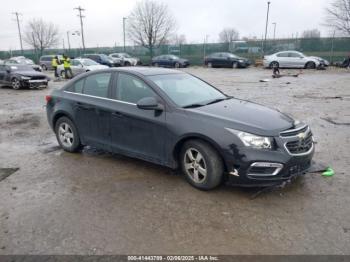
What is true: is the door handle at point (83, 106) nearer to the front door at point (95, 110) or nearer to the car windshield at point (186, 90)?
the front door at point (95, 110)

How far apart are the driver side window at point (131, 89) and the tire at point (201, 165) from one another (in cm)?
102

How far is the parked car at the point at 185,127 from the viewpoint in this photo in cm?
400

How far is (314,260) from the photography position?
9.80ft

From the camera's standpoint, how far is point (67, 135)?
6.11 meters

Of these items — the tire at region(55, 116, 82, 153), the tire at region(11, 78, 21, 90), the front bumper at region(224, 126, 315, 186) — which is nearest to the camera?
the front bumper at region(224, 126, 315, 186)

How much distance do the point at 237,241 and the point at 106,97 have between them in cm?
316

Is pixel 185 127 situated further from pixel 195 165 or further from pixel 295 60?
pixel 295 60

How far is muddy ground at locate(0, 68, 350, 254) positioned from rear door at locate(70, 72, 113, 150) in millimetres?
425

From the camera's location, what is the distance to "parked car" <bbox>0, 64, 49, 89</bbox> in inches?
676

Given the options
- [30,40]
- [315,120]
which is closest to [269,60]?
[315,120]

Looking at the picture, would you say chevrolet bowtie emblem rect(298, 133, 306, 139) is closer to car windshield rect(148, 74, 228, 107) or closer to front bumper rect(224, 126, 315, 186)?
front bumper rect(224, 126, 315, 186)

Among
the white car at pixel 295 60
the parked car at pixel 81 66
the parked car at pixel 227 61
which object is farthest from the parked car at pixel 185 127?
the parked car at pixel 227 61

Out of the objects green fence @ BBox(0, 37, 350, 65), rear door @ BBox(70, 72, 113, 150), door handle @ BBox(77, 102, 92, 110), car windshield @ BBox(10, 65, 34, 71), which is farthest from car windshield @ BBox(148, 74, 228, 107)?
green fence @ BBox(0, 37, 350, 65)

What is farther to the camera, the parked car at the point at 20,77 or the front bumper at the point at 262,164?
the parked car at the point at 20,77
